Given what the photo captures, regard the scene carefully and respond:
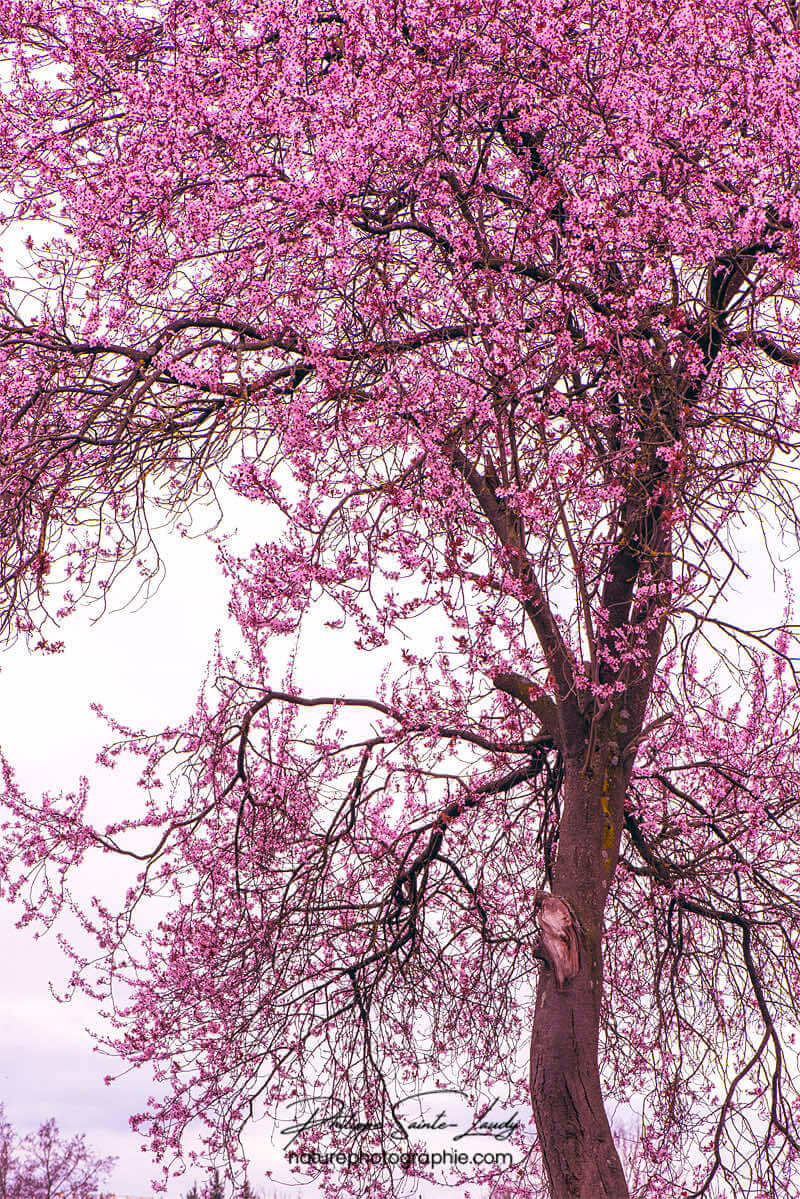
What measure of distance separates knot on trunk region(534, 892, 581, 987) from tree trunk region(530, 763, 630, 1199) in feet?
0.17

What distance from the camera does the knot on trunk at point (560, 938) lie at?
6.36 meters

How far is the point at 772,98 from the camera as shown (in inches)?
240

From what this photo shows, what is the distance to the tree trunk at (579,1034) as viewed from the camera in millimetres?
5973

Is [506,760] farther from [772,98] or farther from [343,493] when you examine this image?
[772,98]

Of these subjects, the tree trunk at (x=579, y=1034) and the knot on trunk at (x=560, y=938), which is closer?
the tree trunk at (x=579, y=1034)

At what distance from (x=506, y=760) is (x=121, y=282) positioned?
4.24 metres

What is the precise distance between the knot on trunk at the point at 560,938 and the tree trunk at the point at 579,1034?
51 mm

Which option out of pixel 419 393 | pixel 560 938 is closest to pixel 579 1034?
pixel 560 938

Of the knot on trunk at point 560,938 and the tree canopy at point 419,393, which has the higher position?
the tree canopy at point 419,393

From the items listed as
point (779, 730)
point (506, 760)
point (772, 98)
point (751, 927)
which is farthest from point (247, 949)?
point (772, 98)

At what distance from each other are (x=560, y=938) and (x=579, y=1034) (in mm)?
547

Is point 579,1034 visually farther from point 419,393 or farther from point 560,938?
point 419,393

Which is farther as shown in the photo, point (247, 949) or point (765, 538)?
point (247, 949)

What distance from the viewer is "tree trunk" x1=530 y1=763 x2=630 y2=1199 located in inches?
235
